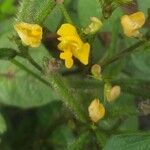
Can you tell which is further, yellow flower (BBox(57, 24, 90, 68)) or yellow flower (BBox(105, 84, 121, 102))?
yellow flower (BBox(105, 84, 121, 102))

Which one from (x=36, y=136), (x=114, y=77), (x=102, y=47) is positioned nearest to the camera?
(x=114, y=77)

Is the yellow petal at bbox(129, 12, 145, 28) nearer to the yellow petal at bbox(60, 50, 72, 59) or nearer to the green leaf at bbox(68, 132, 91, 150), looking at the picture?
the yellow petal at bbox(60, 50, 72, 59)

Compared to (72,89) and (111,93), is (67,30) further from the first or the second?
(72,89)

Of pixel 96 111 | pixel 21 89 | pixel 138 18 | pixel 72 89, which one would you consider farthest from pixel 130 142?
pixel 21 89

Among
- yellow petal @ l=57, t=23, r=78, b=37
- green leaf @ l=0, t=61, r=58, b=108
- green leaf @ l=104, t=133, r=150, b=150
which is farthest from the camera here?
green leaf @ l=0, t=61, r=58, b=108

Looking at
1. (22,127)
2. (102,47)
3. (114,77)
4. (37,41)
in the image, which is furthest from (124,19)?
(22,127)

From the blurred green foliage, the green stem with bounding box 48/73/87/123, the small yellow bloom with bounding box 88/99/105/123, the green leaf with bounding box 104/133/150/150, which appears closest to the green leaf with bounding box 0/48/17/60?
the blurred green foliage

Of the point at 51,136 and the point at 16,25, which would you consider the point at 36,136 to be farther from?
the point at 16,25
